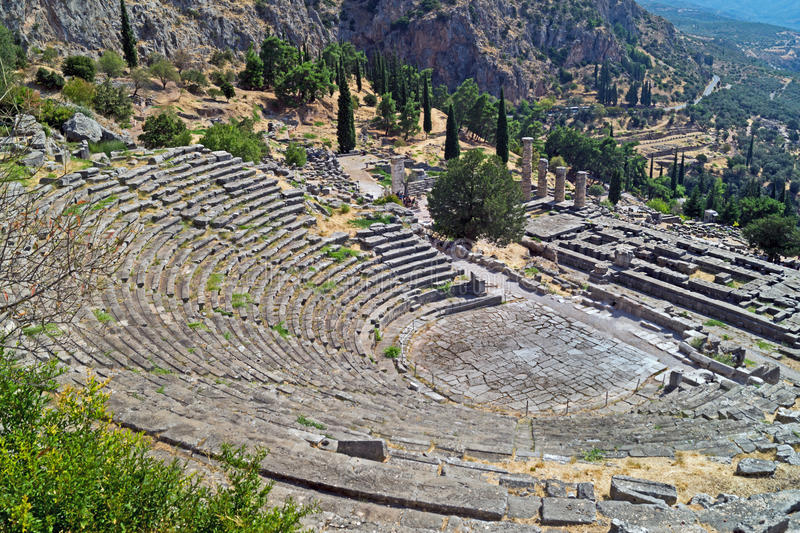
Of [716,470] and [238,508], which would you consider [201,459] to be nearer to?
[238,508]

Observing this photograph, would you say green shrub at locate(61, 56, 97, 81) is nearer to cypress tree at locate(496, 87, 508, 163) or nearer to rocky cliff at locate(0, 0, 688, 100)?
rocky cliff at locate(0, 0, 688, 100)

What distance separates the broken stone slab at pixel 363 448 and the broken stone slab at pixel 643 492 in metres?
3.76

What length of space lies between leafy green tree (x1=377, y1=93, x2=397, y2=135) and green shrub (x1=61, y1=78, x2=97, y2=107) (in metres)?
31.3

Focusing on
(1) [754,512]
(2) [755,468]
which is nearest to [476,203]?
(2) [755,468]

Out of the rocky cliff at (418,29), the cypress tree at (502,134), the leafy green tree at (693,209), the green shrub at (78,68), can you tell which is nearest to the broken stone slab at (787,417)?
the cypress tree at (502,134)

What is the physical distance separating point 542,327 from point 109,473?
18.4m

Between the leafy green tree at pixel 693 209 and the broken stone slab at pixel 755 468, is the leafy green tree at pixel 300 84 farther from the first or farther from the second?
the broken stone slab at pixel 755 468

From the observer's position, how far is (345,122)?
173 feet

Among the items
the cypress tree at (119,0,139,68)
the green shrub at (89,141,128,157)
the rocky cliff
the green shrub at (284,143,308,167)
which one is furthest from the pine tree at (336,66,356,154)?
the green shrub at (89,141,128,157)

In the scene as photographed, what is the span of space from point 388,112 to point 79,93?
33.4 meters

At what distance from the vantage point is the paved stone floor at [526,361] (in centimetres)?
1730

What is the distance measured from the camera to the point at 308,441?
30.5 feet

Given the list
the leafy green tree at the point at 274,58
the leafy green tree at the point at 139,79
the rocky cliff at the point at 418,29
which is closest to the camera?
the leafy green tree at the point at 139,79

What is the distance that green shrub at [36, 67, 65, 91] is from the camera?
38594 millimetres
